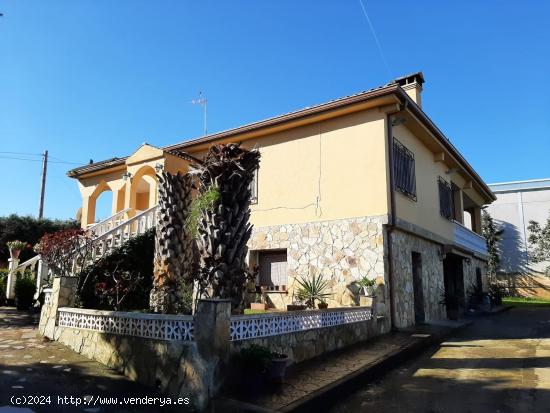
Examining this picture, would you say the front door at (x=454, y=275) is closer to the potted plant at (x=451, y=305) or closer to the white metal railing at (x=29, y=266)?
the potted plant at (x=451, y=305)

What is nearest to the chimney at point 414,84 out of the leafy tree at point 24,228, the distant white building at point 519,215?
the distant white building at point 519,215

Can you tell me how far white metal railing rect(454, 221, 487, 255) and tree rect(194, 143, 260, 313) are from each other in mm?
12540

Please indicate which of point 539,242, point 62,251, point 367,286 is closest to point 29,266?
point 62,251

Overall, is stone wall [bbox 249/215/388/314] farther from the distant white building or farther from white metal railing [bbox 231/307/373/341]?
the distant white building

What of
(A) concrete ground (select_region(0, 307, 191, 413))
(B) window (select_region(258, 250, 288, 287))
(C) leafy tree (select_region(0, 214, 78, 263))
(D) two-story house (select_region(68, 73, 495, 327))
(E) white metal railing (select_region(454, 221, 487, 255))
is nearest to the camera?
(A) concrete ground (select_region(0, 307, 191, 413))

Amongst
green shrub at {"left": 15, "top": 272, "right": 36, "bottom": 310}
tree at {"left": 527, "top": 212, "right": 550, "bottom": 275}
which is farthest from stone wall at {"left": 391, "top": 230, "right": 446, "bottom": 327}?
tree at {"left": 527, "top": 212, "right": 550, "bottom": 275}

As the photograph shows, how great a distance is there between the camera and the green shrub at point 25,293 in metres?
11.7

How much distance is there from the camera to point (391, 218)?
34.8 ft

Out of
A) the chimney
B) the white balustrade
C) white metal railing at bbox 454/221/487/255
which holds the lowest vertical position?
the white balustrade

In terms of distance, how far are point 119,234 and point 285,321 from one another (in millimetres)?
6815

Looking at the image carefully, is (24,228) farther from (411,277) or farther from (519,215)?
(519,215)

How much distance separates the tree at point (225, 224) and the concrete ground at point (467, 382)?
234 centimetres

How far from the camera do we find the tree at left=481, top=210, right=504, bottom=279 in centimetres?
2906

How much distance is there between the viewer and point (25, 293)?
11.7m
